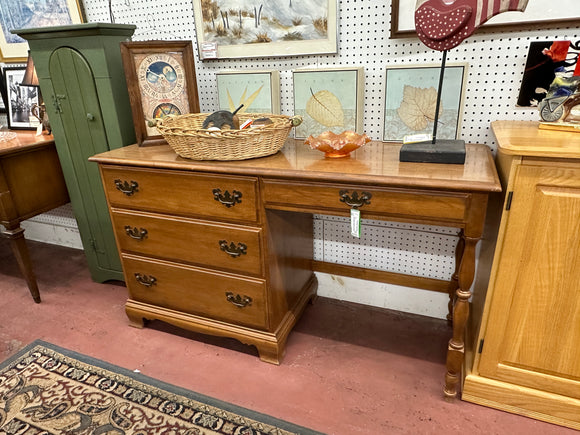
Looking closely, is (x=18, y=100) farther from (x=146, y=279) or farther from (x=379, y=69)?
(x=379, y=69)

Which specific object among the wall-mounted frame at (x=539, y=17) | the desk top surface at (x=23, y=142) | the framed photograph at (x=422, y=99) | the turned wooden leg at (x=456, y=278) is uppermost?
the wall-mounted frame at (x=539, y=17)

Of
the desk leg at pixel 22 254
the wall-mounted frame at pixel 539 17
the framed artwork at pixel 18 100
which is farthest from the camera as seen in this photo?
the framed artwork at pixel 18 100

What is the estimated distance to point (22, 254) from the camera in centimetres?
228

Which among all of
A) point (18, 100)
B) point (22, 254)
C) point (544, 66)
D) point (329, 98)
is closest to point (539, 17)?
point (544, 66)

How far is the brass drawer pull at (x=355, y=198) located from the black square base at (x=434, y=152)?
0.23 m

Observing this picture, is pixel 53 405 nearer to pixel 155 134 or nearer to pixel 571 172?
pixel 155 134

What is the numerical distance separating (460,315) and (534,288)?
0.26 metres

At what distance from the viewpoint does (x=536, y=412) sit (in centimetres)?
151

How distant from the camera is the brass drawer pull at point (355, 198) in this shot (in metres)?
1.36

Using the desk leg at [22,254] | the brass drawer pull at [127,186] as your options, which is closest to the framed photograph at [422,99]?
the brass drawer pull at [127,186]

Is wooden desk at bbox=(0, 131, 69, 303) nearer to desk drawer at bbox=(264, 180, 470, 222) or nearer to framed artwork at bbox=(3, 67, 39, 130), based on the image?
framed artwork at bbox=(3, 67, 39, 130)

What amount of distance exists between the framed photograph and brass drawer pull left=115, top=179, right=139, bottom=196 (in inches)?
46.0

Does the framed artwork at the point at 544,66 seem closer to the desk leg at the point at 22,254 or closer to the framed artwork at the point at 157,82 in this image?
the framed artwork at the point at 157,82

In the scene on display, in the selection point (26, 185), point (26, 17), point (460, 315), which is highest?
point (26, 17)
